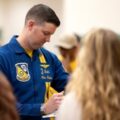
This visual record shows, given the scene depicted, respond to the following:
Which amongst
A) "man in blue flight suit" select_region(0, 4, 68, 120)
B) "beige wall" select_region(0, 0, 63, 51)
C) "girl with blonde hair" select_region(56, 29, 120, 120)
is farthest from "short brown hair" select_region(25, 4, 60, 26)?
"beige wall" select_region(0, 0, 63, 51)

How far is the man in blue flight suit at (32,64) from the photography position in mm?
2283

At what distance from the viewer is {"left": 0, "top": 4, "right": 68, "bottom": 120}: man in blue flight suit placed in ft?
7.49

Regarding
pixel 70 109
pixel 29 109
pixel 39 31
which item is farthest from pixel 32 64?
pixel 70 109

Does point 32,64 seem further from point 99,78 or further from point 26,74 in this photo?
point 99,78

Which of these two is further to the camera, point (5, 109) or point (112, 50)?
point (112, 50)

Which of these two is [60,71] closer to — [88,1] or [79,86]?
[79,86]

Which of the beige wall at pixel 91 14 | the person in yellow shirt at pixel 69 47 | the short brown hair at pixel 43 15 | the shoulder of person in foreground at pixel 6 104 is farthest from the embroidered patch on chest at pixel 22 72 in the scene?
the beige wall at pixel 91 14

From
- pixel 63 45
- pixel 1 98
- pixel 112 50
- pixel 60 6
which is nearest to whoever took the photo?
pixel 1 98

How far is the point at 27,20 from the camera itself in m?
2.40

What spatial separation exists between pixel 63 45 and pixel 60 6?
4982mm

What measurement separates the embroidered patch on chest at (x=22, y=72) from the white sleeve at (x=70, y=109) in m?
0.82

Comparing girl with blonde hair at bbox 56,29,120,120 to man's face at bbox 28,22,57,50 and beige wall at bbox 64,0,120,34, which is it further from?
beige wall at bbox 64,0,120,34

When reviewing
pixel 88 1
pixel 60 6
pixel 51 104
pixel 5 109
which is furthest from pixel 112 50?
pixel 60 6

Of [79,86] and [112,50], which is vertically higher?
[112,50]
